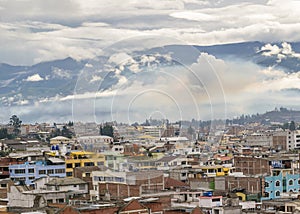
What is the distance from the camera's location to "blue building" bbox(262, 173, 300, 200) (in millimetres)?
22250

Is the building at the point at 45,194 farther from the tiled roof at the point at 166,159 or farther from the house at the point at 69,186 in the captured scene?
the tiled roof at the point at 166,159

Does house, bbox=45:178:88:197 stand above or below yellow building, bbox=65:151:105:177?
below

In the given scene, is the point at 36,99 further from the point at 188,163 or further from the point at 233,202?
the point at 233,202

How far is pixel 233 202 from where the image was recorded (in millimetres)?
16734

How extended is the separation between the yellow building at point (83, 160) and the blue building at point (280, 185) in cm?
700

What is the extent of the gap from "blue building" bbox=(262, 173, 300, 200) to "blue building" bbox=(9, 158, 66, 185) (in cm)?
699

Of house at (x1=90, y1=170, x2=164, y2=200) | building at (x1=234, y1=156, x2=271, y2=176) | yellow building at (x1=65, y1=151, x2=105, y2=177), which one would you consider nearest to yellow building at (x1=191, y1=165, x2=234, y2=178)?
building at (x1=234, y1=156, x2=271, y2=176)

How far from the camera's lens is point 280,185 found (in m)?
23.0

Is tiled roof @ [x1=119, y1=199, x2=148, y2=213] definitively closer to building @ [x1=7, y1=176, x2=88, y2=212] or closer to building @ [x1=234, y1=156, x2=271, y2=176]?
building @ [x1=7, y1=176, x2=88, y2=212]

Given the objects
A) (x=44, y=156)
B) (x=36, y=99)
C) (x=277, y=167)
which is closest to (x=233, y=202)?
(x=277, y=167)

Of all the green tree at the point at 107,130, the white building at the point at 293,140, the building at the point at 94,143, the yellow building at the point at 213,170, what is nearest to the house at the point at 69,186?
the yellow building at the point at 213,170

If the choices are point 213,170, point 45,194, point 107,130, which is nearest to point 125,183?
point 45,194

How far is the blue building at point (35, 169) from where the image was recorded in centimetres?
2632

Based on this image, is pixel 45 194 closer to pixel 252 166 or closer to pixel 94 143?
pixel 252 166
